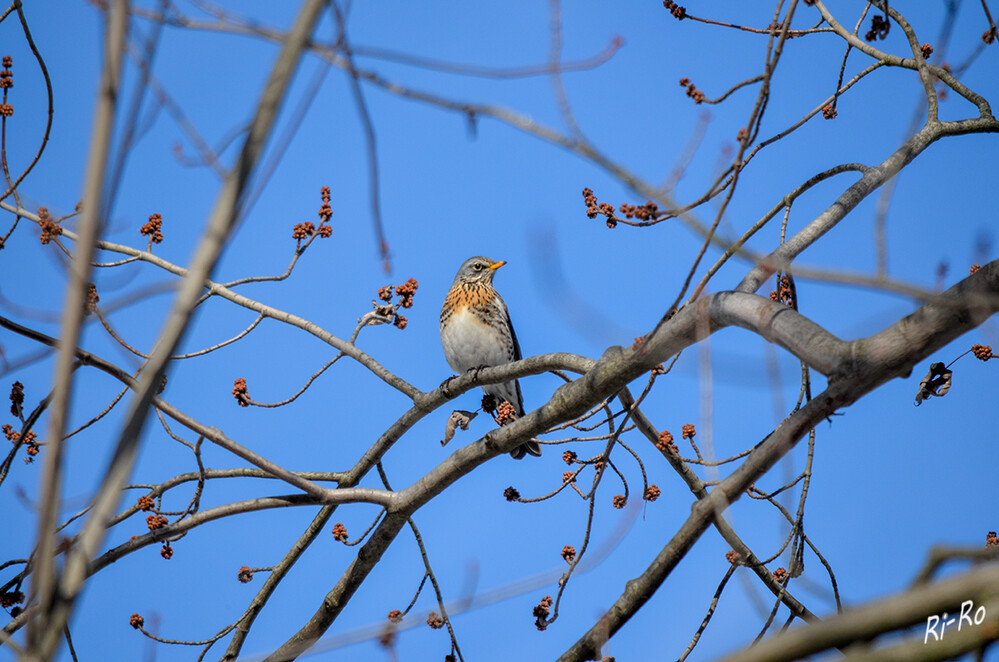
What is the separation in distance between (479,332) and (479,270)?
0.93 meters

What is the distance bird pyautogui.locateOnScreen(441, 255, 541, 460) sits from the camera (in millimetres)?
7777

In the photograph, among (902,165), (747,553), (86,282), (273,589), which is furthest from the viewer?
(273,589)

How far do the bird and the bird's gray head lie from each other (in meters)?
0.01

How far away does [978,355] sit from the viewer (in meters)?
4.42

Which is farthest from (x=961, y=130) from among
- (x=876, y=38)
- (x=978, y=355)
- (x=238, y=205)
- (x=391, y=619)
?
(x=238, y=205)

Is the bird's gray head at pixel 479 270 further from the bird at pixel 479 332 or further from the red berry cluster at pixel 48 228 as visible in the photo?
the red berry cluster at pixel 48 228

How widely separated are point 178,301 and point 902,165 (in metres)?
3.83

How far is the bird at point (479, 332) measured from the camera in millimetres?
7777

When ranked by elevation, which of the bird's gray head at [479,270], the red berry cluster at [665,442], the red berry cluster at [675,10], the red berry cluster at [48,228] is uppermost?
the bird's gray head at [479,270]

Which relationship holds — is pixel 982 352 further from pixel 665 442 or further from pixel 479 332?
pixel 479 332

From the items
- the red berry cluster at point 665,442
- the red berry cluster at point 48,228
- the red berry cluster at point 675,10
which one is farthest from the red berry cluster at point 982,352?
the red berry cluster at point 48,228

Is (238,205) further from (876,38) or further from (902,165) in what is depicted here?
(876,38)

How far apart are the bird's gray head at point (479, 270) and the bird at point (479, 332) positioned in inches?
0.5

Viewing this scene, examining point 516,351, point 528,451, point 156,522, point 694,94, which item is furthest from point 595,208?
point 516,351
